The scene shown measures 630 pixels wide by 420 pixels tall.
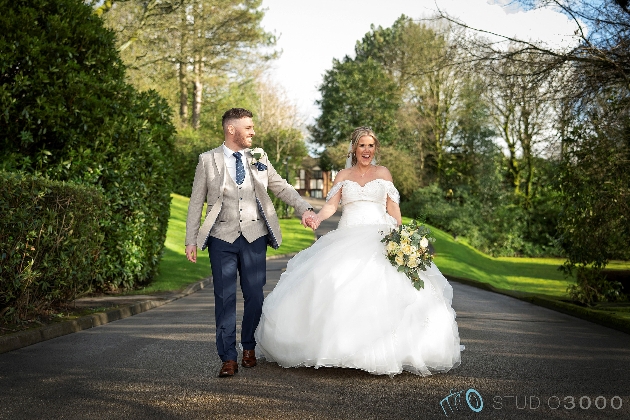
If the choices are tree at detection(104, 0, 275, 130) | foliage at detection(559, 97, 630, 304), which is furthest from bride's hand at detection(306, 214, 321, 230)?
tree at detection(104, 0, 275, 130)

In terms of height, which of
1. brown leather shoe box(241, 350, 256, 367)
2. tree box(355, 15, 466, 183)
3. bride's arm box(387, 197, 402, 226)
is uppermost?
tree box(355, 15, 466, 183)

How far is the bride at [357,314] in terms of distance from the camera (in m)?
6.95

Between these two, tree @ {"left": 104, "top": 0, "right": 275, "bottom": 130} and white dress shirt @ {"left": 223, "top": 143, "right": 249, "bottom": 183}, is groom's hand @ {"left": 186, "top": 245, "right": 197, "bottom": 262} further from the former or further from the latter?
tree @ {"left": 104, "top": 0, "right": 275, "bottom": 130}

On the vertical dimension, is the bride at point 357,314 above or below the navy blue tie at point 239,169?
below

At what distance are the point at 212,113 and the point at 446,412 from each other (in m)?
67.5

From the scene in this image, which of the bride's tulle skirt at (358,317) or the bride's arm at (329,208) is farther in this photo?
the bride's arm at (329,208)

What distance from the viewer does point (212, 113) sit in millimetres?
71562

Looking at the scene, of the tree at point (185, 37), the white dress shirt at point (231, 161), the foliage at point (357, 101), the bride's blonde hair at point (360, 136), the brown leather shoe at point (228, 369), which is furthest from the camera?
the foliage at point (357, 101)

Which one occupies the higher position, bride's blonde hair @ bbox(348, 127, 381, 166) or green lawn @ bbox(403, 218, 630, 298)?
bride's blonde hair @ bbox(348, 127, 381, 166)

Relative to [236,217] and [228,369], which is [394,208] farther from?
[228,369]

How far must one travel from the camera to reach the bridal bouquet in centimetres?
745

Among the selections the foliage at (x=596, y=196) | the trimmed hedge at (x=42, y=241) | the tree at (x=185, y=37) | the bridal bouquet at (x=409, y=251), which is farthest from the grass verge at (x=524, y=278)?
the tree at (x=185, y=37)

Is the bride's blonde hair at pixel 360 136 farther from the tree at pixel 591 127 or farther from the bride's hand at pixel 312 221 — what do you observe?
the tree at pixel 591 127

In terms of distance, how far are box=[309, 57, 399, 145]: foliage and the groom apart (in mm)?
54482
